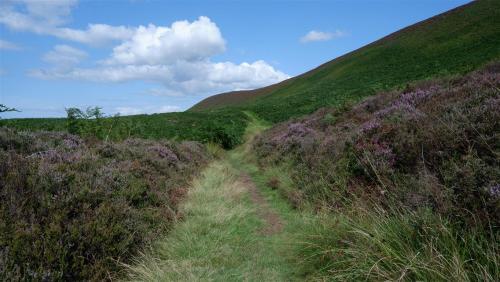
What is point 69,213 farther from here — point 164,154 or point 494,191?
point 164,154

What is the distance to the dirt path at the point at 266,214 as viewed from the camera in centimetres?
644

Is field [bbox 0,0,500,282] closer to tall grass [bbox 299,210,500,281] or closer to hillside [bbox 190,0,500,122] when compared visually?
tall grass [bbox 299,210,500,281]

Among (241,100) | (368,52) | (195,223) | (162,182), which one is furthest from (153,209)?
(241,100)

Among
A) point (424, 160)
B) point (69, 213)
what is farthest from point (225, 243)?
point (424, 160)

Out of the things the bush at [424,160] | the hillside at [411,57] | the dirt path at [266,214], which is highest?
the hillside at [411,57]

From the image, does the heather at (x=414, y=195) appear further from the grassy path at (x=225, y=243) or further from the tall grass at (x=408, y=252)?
the grassy path at (x=225, y=243)

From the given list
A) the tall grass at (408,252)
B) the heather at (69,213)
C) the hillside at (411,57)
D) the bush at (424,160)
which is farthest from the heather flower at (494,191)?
the hillside at (411,57)

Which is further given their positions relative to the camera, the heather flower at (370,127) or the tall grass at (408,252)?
the heather flower at (370,127)

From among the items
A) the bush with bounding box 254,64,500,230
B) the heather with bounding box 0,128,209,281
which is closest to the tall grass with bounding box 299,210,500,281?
the bush with bounding box 254,64,500,230

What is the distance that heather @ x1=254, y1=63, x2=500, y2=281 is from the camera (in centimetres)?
346

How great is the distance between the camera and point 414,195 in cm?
445

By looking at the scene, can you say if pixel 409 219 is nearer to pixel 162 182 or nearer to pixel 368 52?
pixel 162 182

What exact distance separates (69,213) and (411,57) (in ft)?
162

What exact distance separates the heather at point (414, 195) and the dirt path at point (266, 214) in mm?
640
